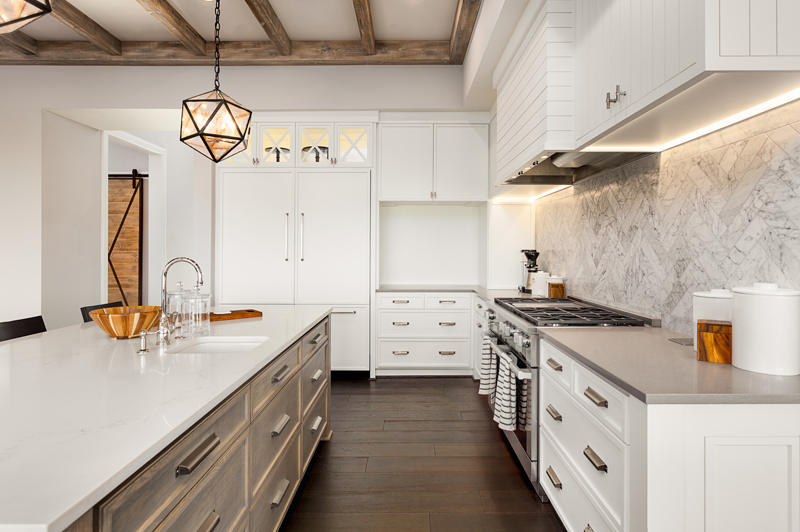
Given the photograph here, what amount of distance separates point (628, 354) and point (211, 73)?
13.9 ft

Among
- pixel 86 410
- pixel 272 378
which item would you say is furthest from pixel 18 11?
pixel 272 378

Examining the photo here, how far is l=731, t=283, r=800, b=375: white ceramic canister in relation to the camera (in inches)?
44.7

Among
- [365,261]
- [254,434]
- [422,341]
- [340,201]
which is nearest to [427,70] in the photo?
[340,201]

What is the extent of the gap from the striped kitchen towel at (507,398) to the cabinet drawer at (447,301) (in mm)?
1625

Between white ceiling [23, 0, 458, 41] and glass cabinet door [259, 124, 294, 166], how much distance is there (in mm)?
775

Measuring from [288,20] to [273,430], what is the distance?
324 centimetres

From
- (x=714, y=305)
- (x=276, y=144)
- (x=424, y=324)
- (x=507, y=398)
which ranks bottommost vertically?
(x=507, y=398)

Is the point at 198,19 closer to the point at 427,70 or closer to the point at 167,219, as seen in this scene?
the point at 427,70

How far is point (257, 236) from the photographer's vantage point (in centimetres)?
391

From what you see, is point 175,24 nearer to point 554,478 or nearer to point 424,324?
point 424,324

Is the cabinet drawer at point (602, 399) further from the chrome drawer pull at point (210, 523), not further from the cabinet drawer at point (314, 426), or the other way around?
the cabinet drawer at point (314, 426)

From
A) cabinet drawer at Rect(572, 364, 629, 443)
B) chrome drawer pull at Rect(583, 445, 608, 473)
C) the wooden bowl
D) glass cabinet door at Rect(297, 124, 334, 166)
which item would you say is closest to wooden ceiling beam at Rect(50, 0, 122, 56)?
glass cabinet door at Rect(297, 124, 334, 166)

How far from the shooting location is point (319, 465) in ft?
7.40

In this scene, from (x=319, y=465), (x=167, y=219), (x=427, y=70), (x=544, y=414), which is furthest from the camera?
(x=167, y=219)
